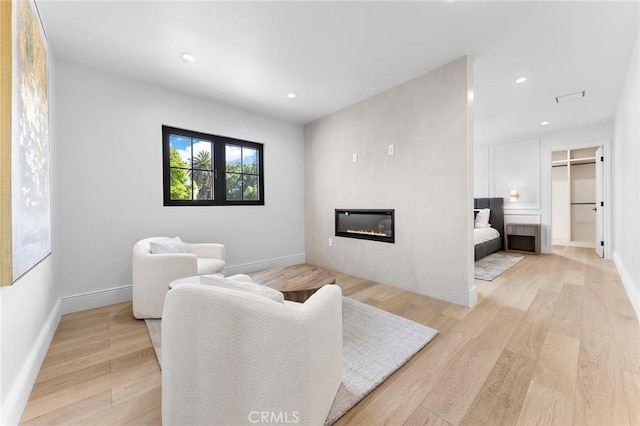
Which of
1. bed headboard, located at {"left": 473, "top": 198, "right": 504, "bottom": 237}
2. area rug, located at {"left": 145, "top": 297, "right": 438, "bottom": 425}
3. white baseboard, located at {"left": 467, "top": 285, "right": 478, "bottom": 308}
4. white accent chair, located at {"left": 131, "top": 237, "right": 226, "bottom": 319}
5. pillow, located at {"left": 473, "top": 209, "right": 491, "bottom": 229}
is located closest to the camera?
area rug, located at {"left": 145, "top": 297, "right": 438, "bottom": 425}

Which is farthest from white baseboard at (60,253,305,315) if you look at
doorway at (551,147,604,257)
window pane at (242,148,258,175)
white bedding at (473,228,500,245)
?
doorway at (551,147,604,257)

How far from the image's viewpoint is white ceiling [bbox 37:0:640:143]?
6.25 feet

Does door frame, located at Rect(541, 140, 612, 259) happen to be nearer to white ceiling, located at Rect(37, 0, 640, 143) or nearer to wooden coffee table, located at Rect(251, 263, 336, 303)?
white ceiling, located at Rect(37, 0, 640, 143)

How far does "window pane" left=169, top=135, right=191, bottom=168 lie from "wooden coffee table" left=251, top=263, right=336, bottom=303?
6.32 ft

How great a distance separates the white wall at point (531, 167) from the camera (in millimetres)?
4793

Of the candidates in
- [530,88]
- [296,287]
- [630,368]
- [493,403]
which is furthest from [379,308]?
[530,88]

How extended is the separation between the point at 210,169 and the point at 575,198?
8.17m

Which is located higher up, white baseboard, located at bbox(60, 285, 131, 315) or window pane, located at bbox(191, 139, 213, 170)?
window pane, located at bbox(191, 139, 213, 170)

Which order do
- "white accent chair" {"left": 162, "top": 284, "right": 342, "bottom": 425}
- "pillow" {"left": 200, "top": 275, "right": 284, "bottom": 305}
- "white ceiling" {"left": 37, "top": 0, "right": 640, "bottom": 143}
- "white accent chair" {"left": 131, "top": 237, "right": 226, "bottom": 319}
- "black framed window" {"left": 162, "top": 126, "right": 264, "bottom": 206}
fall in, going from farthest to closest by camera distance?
"black framed window" {"left": 162, "top": 126, "right": 264, "bottom": 206} < "white accent chair" {"left": 131, "top": 237, "right": 226, "bottom": 319} < "white ceiling" {"left": 37, "top": 0, "right": 640, "bottom": 143} < "pillow" {"left": 200, "top": 275, "right": 284, "bottom": 305} < "white accent chair" {"left": 162, "top": 284, "right": 342, "bottom": 425}

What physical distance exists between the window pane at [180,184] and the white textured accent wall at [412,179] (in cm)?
201

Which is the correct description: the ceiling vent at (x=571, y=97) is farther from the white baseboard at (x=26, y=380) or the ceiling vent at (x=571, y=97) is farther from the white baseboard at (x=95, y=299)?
the white baseboard at (x=95, y=299)

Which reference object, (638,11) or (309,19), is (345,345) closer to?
(309,19)

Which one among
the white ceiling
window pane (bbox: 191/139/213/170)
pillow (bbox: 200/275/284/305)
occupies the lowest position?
pillow (bbox: 200/275/284/305)

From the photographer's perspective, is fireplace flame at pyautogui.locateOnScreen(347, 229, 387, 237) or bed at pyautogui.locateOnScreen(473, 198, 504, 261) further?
bed at pyautogui.locateOnScreen(473, 198, 504, 261)
